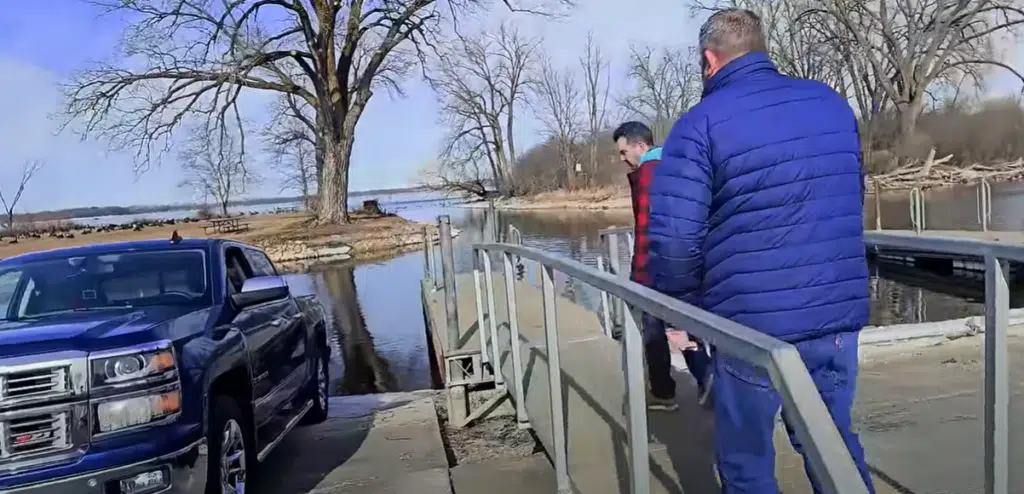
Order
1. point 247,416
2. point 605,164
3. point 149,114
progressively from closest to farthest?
point 247,416 < point 149,114 < point 605,164

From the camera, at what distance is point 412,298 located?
16.7 meters

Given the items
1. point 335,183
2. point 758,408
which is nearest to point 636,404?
point 758,408

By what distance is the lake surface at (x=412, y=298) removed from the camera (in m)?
9.98

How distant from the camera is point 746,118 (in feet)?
7.49

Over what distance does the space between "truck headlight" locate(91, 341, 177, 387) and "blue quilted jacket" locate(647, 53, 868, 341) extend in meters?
2.34

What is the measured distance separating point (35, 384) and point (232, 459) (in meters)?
1.12

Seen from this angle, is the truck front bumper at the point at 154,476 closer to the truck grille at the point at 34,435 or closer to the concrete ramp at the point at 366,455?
the truck grille at the point at 34,435

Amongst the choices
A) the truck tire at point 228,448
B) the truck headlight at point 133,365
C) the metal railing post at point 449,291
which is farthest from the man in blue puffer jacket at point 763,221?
the metal railing post at point 449,291

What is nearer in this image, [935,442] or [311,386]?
[935,442]

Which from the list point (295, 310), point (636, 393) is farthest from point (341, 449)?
point (636, 393)

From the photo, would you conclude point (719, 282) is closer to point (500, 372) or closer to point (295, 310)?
point (500, 372)

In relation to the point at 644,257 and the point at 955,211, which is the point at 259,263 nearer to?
the point at 644,257

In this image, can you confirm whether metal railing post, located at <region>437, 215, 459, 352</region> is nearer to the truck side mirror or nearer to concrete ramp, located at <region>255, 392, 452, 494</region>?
concrete ramp, located at <region>255, 392, 452, 494</region>

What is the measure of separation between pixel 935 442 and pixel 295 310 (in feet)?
14.1
